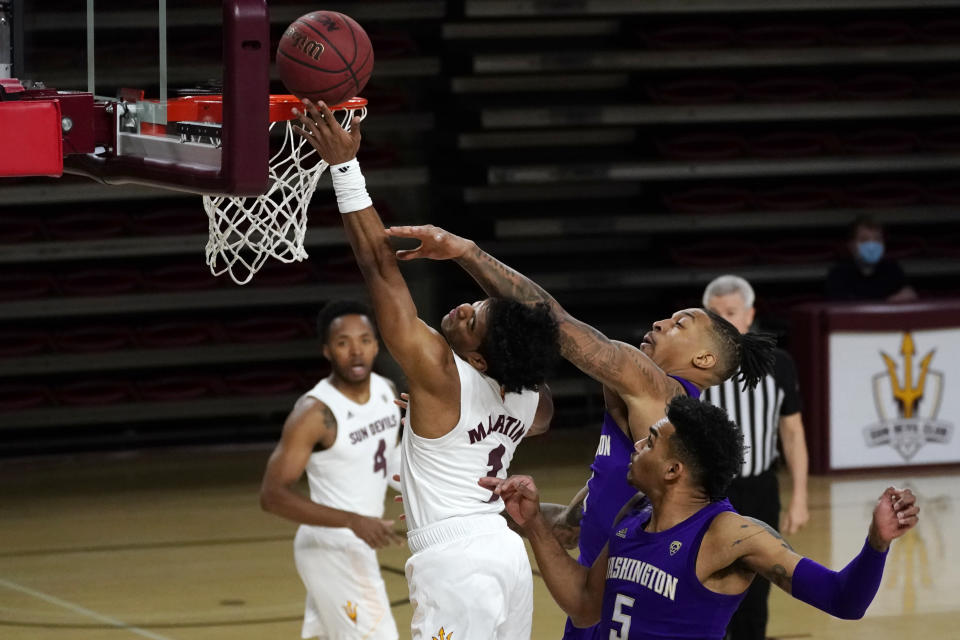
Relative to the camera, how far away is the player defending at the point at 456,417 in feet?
12.8

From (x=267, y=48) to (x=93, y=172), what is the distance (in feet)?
2.95

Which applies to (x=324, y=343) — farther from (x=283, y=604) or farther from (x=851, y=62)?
(x=851, y=62)

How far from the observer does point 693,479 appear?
12.0 feet

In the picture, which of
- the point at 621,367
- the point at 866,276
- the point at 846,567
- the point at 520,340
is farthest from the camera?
the point at 866,276

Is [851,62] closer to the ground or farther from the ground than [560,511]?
farther from the ground

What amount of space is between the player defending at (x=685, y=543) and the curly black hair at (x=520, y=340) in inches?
13.8

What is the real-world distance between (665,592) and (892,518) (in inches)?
25.7

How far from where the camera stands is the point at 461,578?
4.14 meters

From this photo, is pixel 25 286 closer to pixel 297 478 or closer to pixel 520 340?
pixel 297 478

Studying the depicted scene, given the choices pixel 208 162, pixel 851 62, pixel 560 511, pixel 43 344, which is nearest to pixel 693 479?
pixel 560 511

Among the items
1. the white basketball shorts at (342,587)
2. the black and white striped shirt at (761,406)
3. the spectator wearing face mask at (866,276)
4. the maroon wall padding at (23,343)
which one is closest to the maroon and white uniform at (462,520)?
the white basketball shorts at (342,587)

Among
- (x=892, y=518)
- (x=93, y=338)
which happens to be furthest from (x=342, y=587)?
(x=93, y=338)

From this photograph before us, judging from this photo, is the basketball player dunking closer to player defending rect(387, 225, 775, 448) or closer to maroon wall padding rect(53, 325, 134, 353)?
player defending rect(387, 225, 775, 448)

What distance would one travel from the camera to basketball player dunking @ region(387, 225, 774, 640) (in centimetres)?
408
